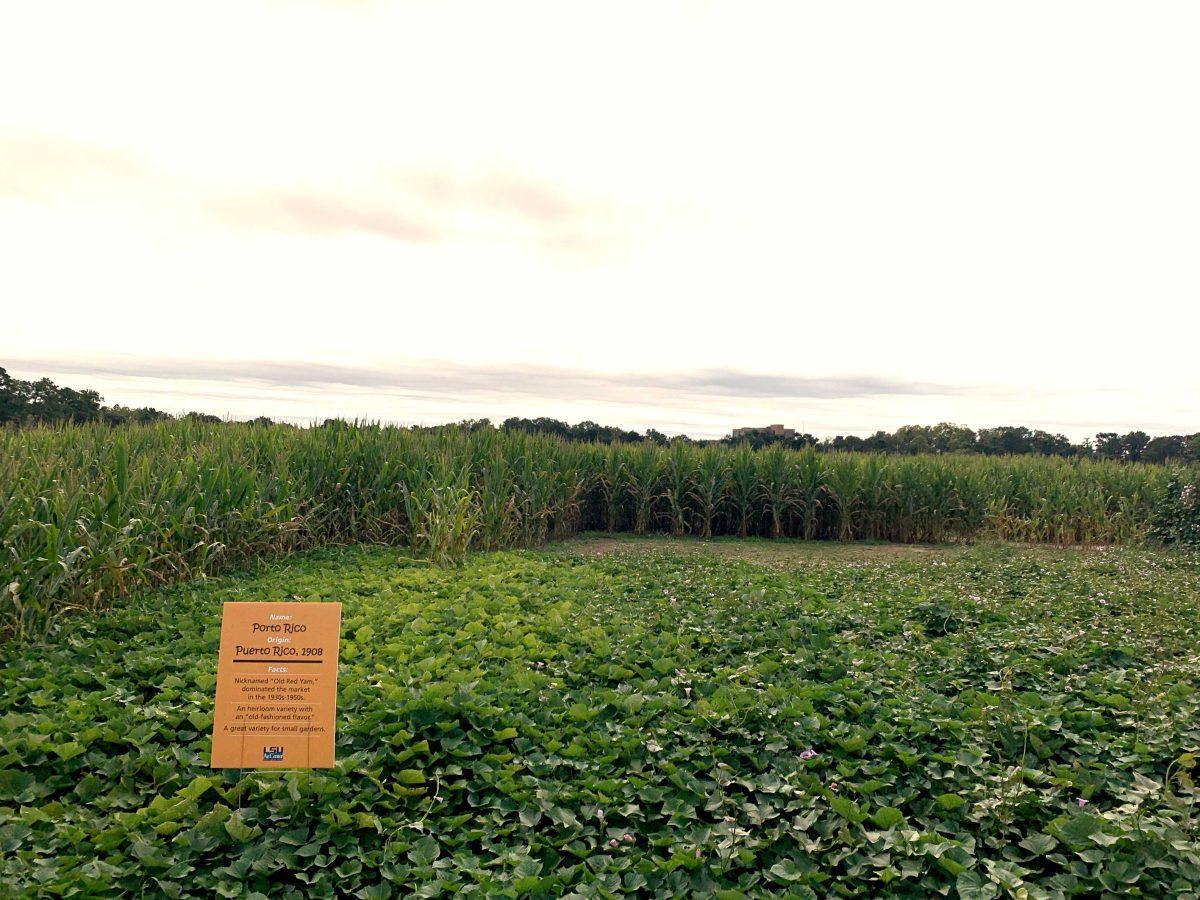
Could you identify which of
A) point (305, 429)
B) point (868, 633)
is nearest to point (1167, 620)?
point (868, 633)

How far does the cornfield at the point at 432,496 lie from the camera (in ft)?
21.7

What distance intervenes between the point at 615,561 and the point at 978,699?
527 cm

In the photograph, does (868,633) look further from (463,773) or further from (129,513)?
(129,513)

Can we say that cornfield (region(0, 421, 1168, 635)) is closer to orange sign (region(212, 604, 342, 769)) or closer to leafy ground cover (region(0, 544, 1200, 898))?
leafy ground cover (region(0, 544, 1200, 898))

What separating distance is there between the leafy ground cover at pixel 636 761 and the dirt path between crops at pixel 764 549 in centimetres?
436

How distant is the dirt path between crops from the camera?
35.5 ft

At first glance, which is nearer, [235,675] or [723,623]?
[235,675]

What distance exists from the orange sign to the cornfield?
319 centimetres

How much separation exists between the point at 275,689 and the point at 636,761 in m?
1.72

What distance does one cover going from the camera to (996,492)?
48.2 ft

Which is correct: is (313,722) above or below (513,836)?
above

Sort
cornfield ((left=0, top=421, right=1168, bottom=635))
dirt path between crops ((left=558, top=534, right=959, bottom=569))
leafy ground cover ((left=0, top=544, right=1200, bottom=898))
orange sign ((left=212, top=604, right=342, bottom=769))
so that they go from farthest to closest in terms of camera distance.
A: dirt path between crops ((left=558, top=534, right=959, bottom=569)) → cornfield ((left=0, top=421, right=1168, bottom=635)) → orange sign ((left=212, top=604, right=342, bottom=769)) → leafy ground cover ((left=0, top=544, right=1200, bottom=898))

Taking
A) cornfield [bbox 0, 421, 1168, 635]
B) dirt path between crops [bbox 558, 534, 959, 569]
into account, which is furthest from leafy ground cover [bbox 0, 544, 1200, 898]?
dirt path between crops [bbox 558, 534, 959, 569]

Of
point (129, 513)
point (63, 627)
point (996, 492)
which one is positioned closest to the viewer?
point (63, 627)
